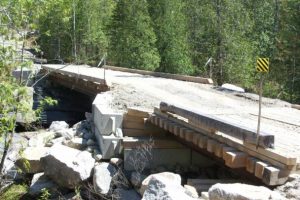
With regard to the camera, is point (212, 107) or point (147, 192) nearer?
point (147, 192)

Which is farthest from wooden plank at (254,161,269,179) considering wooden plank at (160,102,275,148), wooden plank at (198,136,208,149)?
wooden plank at (198,136,208,149)

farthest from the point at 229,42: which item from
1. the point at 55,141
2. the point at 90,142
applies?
the point at 90,142

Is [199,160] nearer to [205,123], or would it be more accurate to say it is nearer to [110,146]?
[110,146]

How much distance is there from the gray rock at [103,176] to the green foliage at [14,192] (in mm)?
2024

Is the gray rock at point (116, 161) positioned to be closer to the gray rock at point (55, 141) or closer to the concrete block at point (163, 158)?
the concrete block at point (163, 158)

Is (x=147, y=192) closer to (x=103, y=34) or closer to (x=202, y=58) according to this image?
(x=202, y=58)

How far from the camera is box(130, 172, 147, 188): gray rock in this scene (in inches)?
348

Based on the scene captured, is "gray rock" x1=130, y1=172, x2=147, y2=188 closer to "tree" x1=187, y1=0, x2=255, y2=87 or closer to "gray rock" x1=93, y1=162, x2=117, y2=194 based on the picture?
"gray rock" x1=93, y1=162, x2=117, y2=194

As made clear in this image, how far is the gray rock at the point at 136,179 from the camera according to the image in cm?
884

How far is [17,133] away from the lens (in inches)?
640

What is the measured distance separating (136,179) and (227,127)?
2.60m

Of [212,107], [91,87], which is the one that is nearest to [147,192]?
[212,107]

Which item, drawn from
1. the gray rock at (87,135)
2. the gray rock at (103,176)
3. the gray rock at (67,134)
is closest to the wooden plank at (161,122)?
the gray rock at (103,176)

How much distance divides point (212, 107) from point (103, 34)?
21130 millimetres
